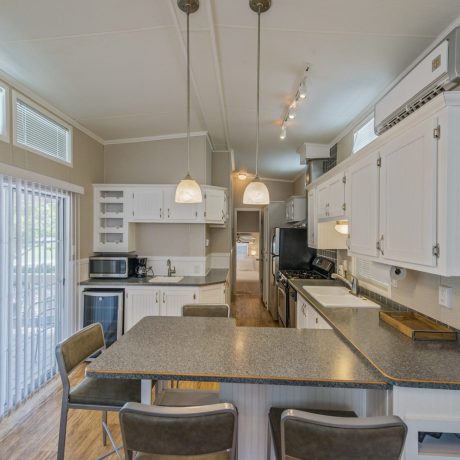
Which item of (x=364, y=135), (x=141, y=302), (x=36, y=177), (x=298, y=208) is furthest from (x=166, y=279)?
(x=364, y=135)

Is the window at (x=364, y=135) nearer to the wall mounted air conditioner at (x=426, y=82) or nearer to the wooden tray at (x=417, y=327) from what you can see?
the wall mounted air conditioner at (x=426, y=82)

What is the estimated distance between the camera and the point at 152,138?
4074 millimetres

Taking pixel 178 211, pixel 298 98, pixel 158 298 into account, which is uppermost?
pixel 298 98

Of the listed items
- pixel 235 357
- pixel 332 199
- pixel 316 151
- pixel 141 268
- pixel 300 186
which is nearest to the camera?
pixel 235 357

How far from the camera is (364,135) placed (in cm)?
316

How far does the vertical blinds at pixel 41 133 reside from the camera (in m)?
2.51

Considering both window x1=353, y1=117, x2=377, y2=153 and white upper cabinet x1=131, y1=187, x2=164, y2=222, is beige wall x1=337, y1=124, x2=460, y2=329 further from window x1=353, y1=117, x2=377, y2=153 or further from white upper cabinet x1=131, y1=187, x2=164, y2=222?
white upper cabinet x1=131, y1=187, x2=164, y2=222

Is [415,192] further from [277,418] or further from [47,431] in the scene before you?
[47,431]

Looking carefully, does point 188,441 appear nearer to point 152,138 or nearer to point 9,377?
point 9,377

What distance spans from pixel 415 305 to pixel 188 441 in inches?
70.1

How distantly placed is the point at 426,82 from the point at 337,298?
1.81m

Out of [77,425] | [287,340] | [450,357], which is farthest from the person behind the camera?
[77,425]

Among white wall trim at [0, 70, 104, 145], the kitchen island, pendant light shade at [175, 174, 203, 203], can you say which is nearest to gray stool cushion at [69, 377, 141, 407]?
the kitchen island

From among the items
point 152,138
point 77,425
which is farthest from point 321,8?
point 77,425
